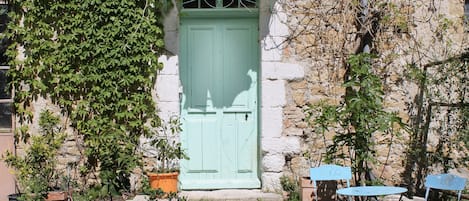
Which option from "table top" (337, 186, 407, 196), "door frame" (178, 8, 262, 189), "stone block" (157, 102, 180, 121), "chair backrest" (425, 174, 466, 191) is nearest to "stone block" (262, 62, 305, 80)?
"door frame" (178, 8, 262, 189)

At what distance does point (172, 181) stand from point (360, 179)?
2.02 metres

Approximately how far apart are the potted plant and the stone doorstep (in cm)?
21

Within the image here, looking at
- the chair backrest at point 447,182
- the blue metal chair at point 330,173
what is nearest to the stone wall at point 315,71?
the blue metal chair at point 330,173

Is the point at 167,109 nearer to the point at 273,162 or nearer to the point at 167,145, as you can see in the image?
the point at 167,145

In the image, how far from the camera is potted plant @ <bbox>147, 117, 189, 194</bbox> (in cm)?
590

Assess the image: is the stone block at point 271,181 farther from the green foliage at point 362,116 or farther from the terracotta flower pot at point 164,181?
the terracotta flower pot at point 164,181

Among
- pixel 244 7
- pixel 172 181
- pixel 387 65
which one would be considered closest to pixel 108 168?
pixel 172 181

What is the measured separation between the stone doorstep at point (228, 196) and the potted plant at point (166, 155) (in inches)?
8.2

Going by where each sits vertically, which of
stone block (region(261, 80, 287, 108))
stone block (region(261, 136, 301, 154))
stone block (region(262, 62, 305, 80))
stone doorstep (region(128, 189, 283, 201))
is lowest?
stone doorstep (region(128, 189, 283, 201))

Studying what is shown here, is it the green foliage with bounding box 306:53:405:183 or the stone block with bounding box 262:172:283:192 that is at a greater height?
the green foliage with bounding box 306:53:405:183

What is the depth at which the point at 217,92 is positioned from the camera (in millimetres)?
6496

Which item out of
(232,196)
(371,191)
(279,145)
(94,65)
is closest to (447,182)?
(371,191)

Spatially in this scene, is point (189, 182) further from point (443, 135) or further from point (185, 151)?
point (443, 135)

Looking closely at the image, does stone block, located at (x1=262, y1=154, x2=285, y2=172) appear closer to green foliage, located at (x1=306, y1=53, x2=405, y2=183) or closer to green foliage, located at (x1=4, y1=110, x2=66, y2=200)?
green foliage, located at (x1=306, y1=53, x2=405, y2=183)
